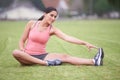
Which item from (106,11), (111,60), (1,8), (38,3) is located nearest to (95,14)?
(106,11)

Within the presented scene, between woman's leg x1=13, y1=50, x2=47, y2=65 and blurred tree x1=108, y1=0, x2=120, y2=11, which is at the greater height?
woman's leg x1=13, y1=50, x2=47, y2=65

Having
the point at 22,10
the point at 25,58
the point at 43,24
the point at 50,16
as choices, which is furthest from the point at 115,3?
the point at 25,58

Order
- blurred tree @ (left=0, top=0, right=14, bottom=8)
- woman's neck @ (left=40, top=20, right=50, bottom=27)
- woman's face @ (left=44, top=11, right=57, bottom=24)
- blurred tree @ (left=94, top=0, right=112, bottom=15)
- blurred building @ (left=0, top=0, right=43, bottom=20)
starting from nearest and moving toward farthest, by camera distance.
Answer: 1. woman's face @ (left=44, top=11, right=57, bottom=24)
2. woman's neck @ (left=40, top=20, right=50, bottom=27)
3. blurred tree @ (left=94, top=0, right=112, bottom=15)
4. blurred building @ (left=0, top=0, right=43, bottom=20)
5. blurred tree @ (left=0, top=0, right=14, bottom=8)

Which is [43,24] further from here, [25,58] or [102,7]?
[102,7]

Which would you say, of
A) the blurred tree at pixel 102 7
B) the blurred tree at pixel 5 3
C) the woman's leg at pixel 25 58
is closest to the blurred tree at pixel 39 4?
the blurred tree at pixel 5 3

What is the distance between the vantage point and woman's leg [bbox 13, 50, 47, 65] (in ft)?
29.8

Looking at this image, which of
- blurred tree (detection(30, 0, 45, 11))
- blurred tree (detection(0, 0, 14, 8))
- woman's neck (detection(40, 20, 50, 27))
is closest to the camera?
woman's neck (detection(40, 20, 50, 27))

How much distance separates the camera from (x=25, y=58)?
9.16 m

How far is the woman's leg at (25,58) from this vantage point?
9070 mm

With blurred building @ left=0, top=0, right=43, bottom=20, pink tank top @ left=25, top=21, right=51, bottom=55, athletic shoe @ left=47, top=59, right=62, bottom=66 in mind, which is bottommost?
blurred building @ left=0, top=0, right=43, bottom=20

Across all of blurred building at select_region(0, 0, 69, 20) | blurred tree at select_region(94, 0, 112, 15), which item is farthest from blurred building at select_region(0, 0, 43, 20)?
blurred tree at select_region(94, 0, 112, 15)

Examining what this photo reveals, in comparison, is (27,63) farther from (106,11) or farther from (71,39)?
(106,11)

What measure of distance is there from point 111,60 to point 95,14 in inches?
3076

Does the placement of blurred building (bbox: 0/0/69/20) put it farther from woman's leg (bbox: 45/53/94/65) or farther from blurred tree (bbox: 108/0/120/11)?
woman's leg (bbox: 45/53/94/65)
